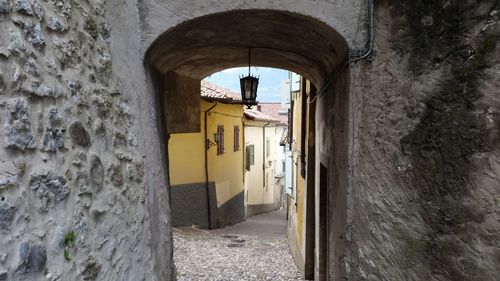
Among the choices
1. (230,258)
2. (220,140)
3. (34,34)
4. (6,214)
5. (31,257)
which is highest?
(34,34)

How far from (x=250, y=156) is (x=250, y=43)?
16954 millimetres

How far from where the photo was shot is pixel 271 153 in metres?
27.0

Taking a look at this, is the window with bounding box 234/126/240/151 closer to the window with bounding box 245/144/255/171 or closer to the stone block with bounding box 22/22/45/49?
the window with bounding box 245/144/255/171

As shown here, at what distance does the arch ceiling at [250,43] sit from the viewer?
3.32 meters

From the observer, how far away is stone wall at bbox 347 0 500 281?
2.57 meters

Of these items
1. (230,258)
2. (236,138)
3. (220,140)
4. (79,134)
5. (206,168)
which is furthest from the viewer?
(236,138)

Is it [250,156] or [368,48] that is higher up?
[368,48]

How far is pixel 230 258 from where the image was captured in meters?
8.85

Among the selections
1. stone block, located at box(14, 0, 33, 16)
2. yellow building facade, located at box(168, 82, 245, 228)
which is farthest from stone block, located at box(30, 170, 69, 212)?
yellow building facade, located at box(168, 82, 245, 228)

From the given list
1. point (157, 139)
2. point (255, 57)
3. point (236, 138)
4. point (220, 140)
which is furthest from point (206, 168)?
point (157, 139)

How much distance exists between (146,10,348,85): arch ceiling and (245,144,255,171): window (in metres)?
14.7

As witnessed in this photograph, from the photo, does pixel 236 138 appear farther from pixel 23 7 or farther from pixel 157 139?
pixel 23 7

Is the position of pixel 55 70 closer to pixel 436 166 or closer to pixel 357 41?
pixel 357 41

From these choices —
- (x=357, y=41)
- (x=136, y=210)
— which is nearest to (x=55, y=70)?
(x=136, y=210)
